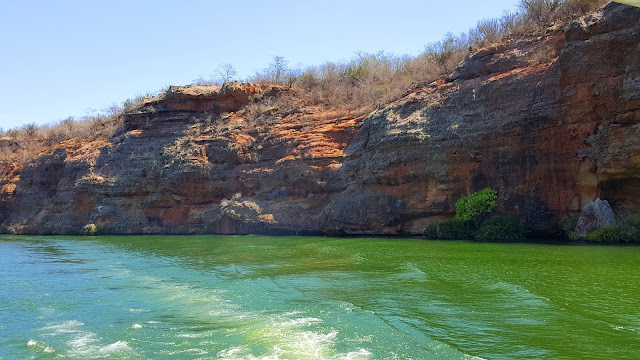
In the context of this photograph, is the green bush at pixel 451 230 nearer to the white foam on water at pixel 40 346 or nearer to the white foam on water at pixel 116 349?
the white foam on water at pixel 116 349

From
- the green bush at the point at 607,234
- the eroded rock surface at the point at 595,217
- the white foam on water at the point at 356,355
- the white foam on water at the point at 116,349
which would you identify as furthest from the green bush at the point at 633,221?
the white foam on water at the point at 116,349

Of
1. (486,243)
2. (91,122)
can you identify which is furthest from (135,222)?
(486,243)

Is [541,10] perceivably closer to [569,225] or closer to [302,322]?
[569,225]

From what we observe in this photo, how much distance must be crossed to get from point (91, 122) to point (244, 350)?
45177 millimetres

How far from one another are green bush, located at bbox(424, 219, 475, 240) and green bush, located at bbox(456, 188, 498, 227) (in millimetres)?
345

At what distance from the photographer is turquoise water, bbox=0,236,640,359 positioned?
6945mm

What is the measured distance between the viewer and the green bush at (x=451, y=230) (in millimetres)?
22484

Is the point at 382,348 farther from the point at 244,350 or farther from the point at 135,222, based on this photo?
the point at 135,222

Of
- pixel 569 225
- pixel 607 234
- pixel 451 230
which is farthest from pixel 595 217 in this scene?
pixel 451 230

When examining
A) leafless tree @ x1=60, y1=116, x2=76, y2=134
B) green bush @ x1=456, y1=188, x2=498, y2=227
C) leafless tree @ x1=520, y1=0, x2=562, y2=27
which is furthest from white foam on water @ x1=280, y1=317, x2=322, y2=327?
leafless tree @ x1=60, y1=116, x2=76, y2=134

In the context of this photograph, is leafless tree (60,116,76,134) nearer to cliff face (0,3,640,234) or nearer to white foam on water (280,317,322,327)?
cliff face (0,3,640,234)

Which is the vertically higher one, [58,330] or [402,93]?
[402,93]

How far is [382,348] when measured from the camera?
271 inches

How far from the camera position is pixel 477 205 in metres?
22.1
